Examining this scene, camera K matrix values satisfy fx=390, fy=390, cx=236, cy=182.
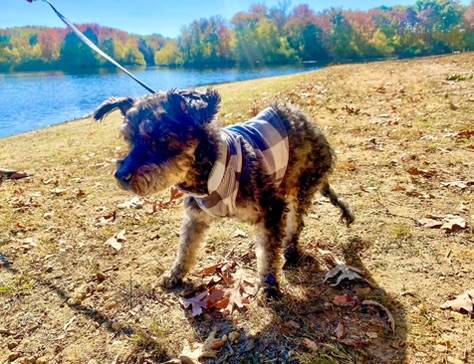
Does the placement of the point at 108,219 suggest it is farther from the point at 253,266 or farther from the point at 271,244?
the point at 271,244

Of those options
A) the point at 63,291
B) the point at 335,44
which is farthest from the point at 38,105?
the point at 335,44

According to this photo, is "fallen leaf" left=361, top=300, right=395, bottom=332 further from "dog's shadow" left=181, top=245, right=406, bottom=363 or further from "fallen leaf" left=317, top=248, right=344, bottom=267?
"fallen leaf" left=317, top=248, right=344, bottom=267

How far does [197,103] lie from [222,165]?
614mm

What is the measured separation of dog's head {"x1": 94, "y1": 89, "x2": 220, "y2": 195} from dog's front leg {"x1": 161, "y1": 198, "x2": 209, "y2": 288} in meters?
0.88

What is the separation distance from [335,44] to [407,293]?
3827 inches

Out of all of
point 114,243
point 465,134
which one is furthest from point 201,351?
point 465,134

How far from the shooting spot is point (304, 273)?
14.6ft

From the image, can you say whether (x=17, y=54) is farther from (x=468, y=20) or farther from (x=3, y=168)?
(x=468, y=20)

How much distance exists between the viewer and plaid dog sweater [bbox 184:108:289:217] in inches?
145

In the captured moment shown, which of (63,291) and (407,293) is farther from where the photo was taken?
(63,291)

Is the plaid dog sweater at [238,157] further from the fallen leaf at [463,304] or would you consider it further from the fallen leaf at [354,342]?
the fallen leaf at [463,304]

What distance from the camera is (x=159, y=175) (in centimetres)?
353

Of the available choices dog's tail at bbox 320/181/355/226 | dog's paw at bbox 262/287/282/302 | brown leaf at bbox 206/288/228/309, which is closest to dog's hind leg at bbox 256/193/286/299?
dog's paw at bbox 262/287/282/302

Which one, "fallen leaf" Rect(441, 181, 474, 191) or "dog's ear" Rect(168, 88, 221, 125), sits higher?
"dog's ear" Rect(168, 88, 221, 125)
